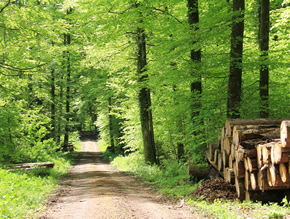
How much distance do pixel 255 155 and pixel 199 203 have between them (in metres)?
1.80

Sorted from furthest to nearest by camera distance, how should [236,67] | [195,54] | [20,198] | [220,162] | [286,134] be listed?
[195,54] < [236,67] < [220,162] < [20,198] < [286,134]

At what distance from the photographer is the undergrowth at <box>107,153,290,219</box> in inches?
198

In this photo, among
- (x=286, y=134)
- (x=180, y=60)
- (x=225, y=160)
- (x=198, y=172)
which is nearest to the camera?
(x=286, y=134)

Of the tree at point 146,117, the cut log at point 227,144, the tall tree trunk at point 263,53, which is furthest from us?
the tree at point 146,117

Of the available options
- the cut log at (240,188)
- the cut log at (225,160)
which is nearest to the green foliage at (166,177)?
the cut log at (225,160)

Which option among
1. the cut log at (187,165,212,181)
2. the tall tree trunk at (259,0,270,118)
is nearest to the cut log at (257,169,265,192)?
the cut log at (187,165,212,181)

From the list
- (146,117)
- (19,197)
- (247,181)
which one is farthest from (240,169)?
(146,117)

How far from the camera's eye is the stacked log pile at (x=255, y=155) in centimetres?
505

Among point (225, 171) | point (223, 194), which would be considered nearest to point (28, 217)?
point (223, 194)

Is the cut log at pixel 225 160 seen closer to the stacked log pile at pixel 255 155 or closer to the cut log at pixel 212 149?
the stacked log pile at pixel 255 155

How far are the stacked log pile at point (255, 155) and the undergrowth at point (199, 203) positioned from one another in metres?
0.42

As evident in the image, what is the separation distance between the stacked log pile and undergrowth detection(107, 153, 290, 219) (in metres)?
0.42

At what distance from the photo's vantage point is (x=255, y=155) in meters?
5.93

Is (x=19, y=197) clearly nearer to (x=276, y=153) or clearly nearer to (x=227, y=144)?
(x=227, y=144)
